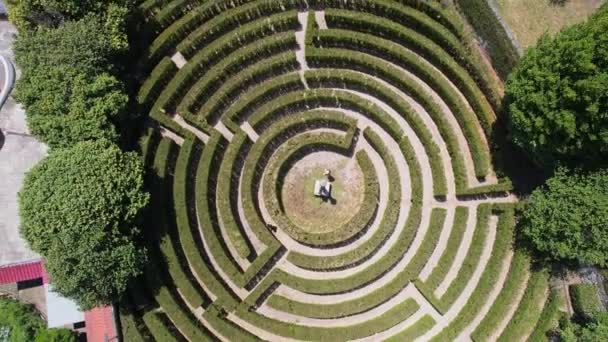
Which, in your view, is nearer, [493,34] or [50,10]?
[50,10]

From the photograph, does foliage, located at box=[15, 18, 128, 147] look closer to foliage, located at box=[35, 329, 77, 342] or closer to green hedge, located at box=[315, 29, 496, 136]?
foliage, located at box=[35, 329, 77, 342]

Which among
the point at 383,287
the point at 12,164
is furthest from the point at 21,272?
the point at 383,287

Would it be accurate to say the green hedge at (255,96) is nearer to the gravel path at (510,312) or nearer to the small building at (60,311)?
the small building at (60,311)

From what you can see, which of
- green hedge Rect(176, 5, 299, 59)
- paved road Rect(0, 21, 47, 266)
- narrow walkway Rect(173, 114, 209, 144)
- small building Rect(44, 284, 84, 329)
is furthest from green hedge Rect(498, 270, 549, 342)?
paved road Rect(0, 21, 47, 266)

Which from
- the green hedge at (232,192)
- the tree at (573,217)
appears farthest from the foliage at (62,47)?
the tree at (573,217)

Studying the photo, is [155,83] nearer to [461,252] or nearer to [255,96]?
[255,96]

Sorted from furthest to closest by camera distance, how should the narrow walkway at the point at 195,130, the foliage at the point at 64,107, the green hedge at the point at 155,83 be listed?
the narrow walkway at the point at 195,130, the green hedge at the point at 155,83, the foliage at the point at 64,107

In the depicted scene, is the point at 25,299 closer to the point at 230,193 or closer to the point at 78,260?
the point at 78,260
